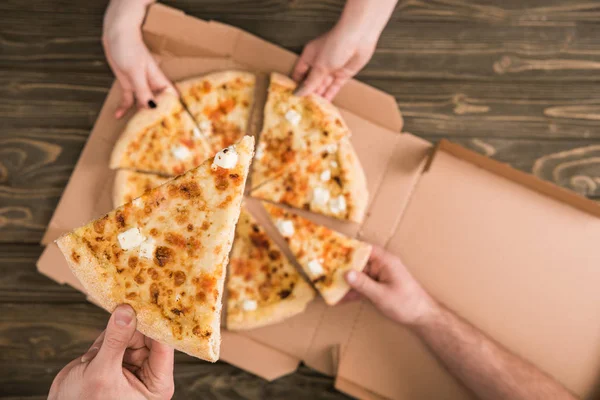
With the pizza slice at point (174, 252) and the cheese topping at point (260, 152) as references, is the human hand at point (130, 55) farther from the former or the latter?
the pizza slice at point (174, 252)

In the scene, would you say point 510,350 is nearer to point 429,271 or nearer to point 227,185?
point 429,271

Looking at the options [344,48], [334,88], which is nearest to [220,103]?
[334,88]

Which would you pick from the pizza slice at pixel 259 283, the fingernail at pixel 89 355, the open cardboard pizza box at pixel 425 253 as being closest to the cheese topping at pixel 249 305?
the pizza slice at pixel 259 283

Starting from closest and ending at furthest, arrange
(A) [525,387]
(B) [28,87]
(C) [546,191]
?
1. (A) [525,387]
2. (C) [546,191]
3. (B) [28,87]

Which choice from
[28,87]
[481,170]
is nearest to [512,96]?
[481,170]

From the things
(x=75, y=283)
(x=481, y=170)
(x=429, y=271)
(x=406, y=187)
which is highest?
(x=481, y=170)
